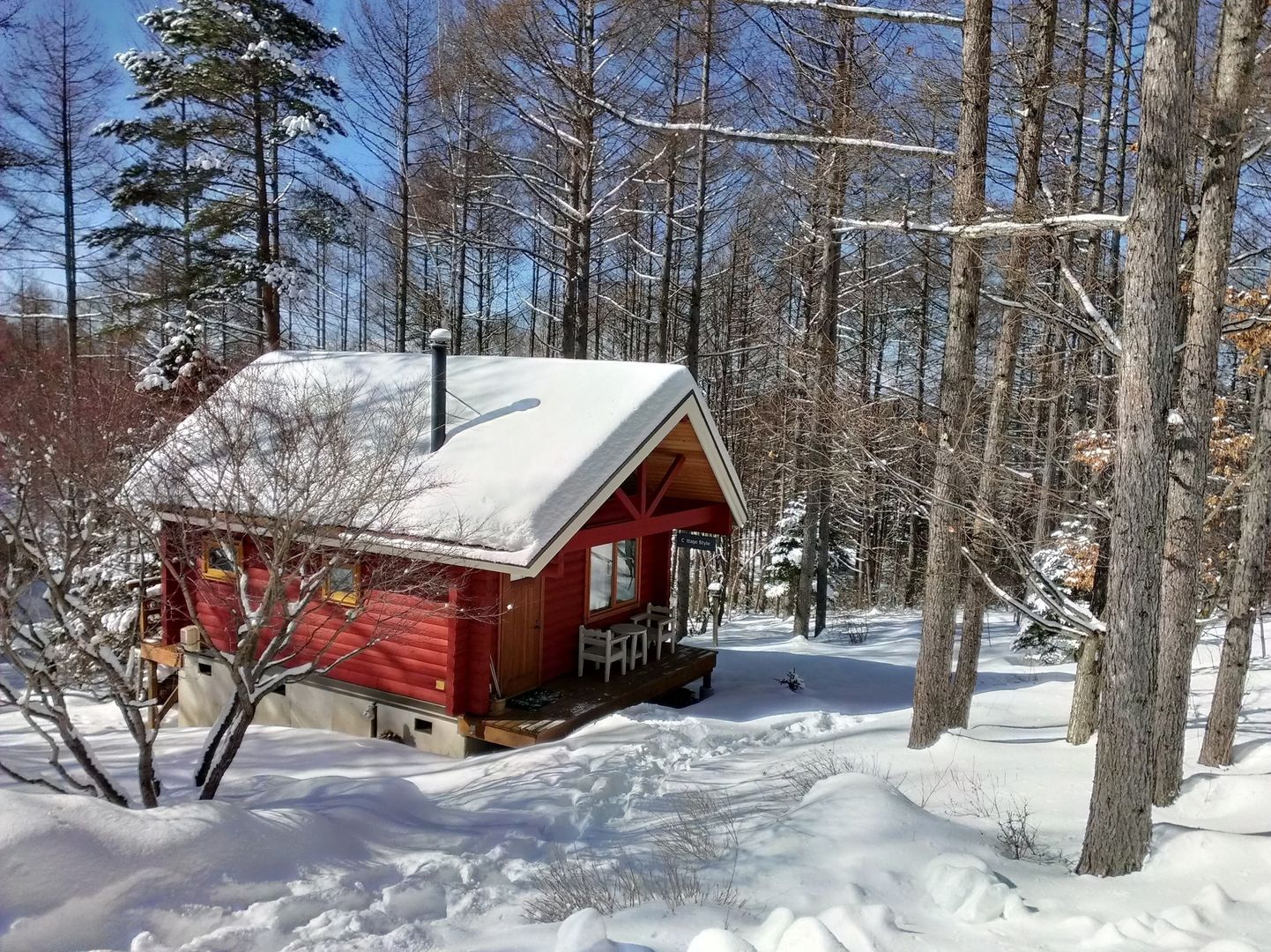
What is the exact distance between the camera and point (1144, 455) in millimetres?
4637

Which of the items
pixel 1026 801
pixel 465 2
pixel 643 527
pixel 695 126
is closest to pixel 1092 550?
pixel 643 527

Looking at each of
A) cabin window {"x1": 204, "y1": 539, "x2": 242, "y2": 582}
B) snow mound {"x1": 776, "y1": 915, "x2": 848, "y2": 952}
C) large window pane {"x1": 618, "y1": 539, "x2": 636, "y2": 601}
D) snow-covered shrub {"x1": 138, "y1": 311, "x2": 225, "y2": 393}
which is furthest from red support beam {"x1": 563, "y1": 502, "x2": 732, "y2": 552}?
snow-covered shrub {"x1": 138, "y1": 311, "x2": 225, "y2": 393}

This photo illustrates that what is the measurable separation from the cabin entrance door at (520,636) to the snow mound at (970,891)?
21.0 feet

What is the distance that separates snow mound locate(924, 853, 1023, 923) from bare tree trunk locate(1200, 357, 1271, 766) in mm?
4471

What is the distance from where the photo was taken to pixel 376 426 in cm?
1030

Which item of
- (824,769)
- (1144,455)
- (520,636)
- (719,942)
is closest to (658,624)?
(520,636)

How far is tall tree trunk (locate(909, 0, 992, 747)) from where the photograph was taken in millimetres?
7535

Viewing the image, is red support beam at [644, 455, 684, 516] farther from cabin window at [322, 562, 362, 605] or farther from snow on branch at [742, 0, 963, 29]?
snow on branch at [742, 0, 963, 29]

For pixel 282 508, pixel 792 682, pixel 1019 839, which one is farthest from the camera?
pixel 792 682

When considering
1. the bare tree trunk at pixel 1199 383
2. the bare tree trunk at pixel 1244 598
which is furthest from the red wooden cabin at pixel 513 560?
the bare tree trunk at pixel 1244 598

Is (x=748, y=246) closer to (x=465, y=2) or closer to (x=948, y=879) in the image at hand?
(x=465, y=2)

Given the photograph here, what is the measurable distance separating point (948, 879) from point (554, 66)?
809 cm

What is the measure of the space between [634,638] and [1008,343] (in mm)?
6149

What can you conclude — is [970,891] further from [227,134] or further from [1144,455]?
[227,134]
